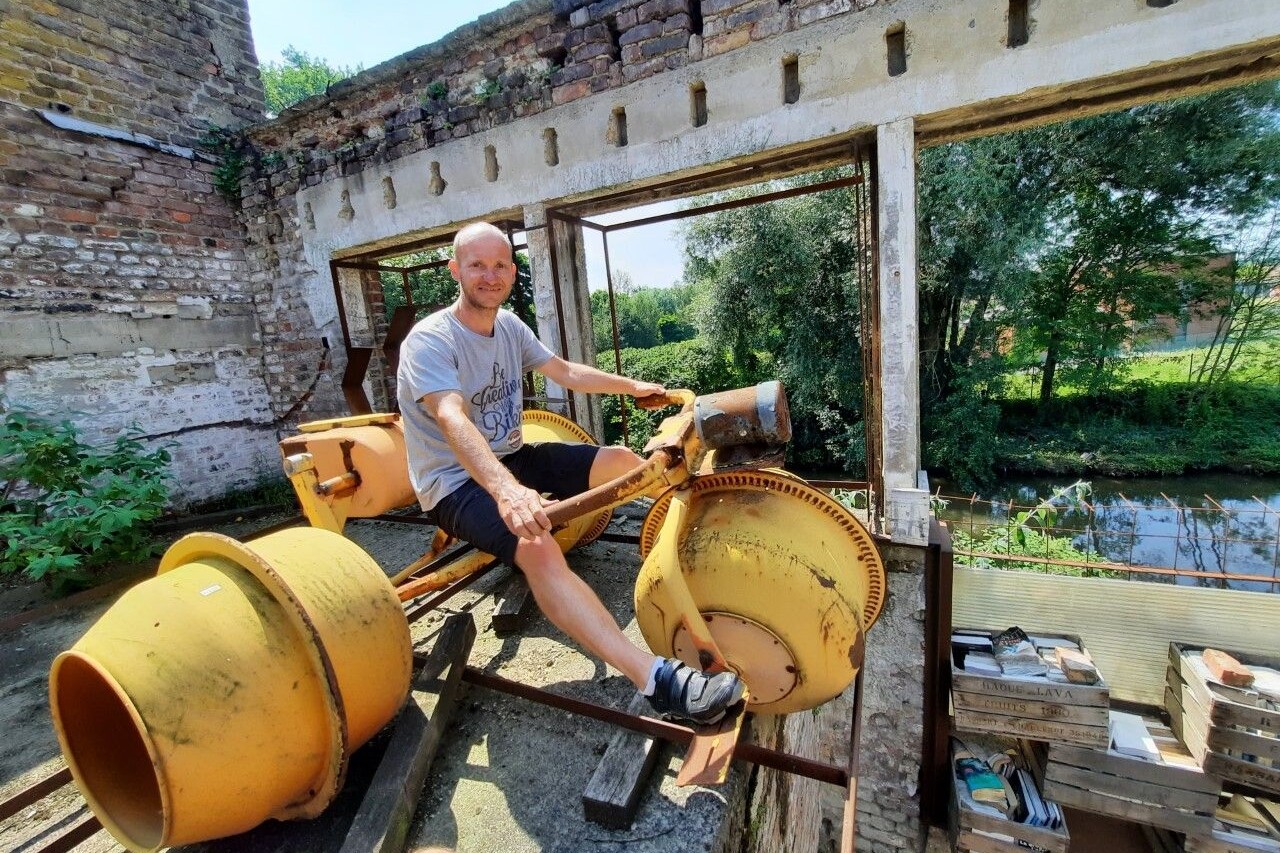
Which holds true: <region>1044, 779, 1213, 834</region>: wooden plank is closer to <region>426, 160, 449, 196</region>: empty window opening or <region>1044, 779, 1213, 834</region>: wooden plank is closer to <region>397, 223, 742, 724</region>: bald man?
<region>397, 223, 742, 724</region>: bald man

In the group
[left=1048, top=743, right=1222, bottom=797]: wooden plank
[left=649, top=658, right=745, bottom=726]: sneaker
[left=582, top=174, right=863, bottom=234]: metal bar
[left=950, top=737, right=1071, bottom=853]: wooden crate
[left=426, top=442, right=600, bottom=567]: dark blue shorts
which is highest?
[left=582, top=174, right=863, bottom=234]: metal bar

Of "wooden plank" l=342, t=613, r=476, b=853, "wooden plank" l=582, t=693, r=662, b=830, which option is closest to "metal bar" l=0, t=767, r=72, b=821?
"wooden plank" l=342, t=613, r=476, b=853

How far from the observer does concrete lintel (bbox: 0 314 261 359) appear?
3.97 meters

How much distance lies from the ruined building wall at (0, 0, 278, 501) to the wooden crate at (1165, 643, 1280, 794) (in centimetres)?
761

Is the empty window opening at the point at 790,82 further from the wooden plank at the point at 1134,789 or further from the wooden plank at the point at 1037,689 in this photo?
the wooden plank at the point at 1134,789

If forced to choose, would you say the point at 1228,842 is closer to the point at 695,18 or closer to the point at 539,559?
the point at 539,559

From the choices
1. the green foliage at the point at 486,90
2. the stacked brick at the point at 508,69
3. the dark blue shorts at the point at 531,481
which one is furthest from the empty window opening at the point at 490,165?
the dark blue shorts at the point at 531,481

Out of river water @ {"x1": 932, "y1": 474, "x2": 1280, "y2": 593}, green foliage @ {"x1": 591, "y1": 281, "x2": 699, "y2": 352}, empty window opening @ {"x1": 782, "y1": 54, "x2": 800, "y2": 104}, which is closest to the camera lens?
empty window opening @ {"x1": 782, "y1": 54, "x2": 800, "y2": 104}

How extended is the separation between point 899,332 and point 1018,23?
5.11ft

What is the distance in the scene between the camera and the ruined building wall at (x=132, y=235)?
13.0 ft

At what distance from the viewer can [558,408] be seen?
446 cm

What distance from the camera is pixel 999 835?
3.23 metres

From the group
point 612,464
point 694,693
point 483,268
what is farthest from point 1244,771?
point 483,268

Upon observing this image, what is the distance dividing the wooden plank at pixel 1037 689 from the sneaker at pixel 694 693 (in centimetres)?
243
